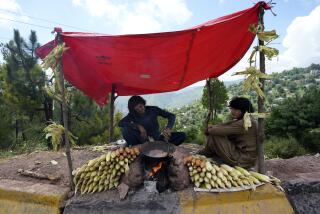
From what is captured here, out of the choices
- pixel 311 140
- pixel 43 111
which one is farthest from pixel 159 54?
pixel 43 111

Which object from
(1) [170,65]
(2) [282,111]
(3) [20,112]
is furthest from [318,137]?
(3) [20,112]

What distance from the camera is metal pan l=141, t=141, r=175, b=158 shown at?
4016 mm

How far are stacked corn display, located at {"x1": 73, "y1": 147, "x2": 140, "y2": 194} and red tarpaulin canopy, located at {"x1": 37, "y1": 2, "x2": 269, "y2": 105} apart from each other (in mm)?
1185

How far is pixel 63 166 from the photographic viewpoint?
5168 mm

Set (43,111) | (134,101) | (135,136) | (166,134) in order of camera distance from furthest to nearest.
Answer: (43,111), (134,101), (135,136), (166,134)

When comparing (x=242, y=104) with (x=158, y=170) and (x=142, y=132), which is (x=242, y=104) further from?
(x=142, y=132)

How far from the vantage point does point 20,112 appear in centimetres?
1488

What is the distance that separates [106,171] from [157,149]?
0.66 m

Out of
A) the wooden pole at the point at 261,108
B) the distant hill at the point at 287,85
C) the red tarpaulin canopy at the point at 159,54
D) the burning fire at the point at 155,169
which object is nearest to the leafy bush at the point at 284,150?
the red tarpaulin canopy at the point at 159,54

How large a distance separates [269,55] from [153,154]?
1735 millimetres

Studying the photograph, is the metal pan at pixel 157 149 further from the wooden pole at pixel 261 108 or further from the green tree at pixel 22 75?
the green tree at pixel 22 75

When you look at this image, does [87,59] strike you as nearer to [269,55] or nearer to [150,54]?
[150,54]

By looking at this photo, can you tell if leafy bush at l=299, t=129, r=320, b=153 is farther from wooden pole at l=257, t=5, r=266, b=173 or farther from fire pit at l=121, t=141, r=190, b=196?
fire pit at l=121, t=141, r=190, b=196

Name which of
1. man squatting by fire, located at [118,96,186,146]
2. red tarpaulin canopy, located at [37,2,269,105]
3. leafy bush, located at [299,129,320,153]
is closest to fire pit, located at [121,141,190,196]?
man squatting by fire, located at [118,96,186,146]
